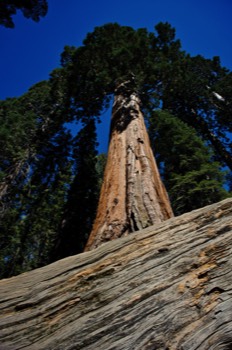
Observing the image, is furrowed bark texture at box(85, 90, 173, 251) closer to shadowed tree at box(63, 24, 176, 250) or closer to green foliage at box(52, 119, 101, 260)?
shadowed tree at box(63, 24, 176, 250)

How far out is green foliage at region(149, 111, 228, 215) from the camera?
7.83 meters

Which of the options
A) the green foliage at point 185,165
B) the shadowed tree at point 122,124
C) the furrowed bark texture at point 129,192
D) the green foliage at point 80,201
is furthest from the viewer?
the green foliage at point 80,201

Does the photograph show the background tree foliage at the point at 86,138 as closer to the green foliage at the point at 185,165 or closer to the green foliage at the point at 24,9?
the green foliage at the point at 185,165

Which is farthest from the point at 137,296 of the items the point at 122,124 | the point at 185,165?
the point at 185,165

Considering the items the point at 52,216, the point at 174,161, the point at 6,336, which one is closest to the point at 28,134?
the point at 52,216

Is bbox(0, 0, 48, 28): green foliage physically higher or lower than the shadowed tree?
higher

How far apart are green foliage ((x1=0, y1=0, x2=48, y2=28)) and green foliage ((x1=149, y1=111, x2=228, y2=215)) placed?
5467 millimetres

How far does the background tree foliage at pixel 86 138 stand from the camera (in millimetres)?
8641

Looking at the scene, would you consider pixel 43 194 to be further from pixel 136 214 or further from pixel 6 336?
pixel 6 336

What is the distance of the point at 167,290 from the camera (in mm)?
2006

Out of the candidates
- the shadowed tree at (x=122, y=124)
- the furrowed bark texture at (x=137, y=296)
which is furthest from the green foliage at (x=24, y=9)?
the furrowed bark texture at (x=137, y=296)

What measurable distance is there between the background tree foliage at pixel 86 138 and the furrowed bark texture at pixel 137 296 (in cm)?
545

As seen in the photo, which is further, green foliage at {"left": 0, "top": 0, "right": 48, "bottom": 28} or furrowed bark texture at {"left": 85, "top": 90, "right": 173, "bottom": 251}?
green foliage at {"left": 0, "top": 0, "right": 48, "bottom": 28}

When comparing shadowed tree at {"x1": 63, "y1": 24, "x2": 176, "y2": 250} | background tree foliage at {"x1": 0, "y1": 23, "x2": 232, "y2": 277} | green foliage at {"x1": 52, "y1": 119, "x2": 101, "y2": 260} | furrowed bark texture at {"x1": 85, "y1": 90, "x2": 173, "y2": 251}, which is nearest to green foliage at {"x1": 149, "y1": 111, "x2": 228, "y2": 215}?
background tree foliage at {"x1": 0, "y1": 23, "x2": 232, "y2": 277}
